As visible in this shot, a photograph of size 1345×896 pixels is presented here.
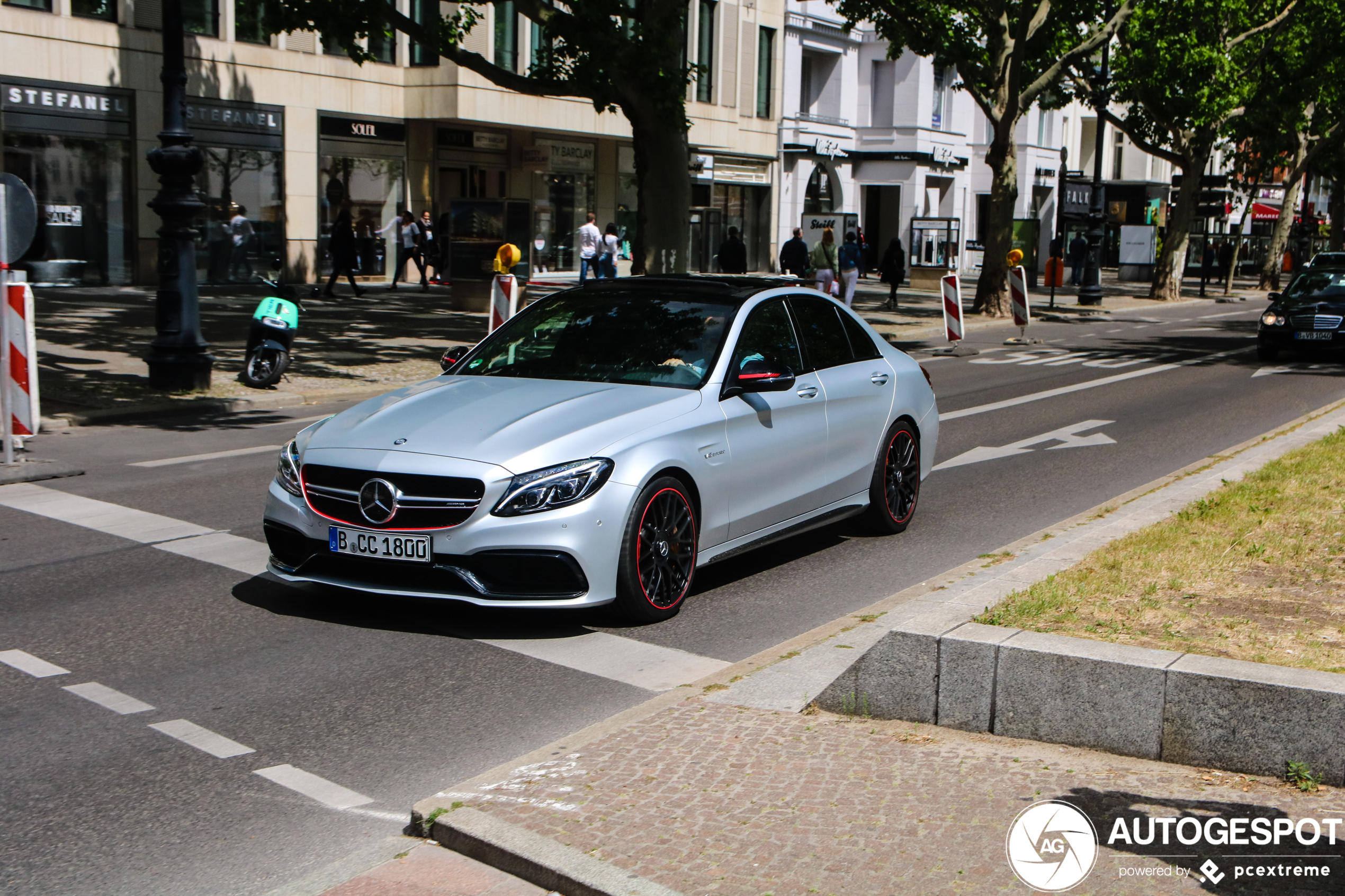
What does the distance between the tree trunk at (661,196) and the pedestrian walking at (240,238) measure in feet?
41.8

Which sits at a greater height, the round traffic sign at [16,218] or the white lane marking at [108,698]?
the round traffic sign at [16,218]

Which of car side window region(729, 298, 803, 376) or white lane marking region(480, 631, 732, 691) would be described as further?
car side window region(729, 298, 803, 376)

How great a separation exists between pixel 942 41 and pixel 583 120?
1117 centimetres

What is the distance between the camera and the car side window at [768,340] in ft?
24.6

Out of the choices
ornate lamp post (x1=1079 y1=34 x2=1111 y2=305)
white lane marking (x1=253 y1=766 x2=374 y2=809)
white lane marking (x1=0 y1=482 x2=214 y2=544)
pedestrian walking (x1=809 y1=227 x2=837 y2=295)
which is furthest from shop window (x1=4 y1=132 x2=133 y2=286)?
ornate lamp post (x1=1079 y1=34 x2=1111 y2=305)

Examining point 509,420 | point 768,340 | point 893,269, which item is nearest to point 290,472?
point 509,420

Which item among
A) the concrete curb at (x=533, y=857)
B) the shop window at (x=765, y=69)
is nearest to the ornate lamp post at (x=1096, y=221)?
the shop window at (x=765, y=69)

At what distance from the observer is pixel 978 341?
2631 centimetres

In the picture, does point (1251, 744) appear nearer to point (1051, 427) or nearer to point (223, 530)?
point (223, 530)

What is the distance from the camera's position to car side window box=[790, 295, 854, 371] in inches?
324

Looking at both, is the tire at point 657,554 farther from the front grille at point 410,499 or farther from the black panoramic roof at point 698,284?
the black panoramic roof at point 698,284

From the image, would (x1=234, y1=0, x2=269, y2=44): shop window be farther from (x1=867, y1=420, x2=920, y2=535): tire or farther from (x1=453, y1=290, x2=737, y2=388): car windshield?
(x1=867, y1=420, x2=920, y2=535): tire

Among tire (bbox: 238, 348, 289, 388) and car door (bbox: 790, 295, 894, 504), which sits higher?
car door (bbox: 790, 295, 894, 504)

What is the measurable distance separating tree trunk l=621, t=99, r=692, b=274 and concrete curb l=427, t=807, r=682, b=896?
16.4 meters
